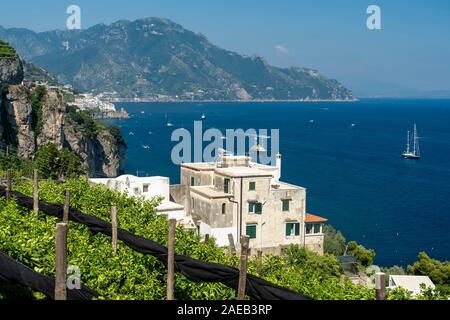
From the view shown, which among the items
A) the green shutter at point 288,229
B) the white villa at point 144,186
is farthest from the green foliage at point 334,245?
the white villa at point 144,186

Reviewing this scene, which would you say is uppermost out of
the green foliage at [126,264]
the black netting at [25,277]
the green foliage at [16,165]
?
the black netting at [25,277]

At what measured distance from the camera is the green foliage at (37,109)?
57100mm

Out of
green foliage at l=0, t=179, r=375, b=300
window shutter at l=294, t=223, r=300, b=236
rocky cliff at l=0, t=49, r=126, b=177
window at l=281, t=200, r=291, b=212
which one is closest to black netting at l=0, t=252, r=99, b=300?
green foliage at l=0, t=179, r=375, b=300

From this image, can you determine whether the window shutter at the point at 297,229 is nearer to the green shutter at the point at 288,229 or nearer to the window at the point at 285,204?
the green shutter at the point at 288,229

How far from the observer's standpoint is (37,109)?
58.8 m

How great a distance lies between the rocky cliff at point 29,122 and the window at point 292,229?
102 ft

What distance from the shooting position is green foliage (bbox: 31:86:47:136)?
5710 centimetres

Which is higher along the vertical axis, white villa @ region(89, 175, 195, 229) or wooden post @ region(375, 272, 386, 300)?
wooden post @ region(375, 272, 386, 300)

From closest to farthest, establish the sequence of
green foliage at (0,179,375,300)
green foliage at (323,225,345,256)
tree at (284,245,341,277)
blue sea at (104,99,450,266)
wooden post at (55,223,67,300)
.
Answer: wooden post at (55,223,67,300), green foliage at (0,179,375,300), tree at (284,245,341,277), green foliage at (323,225,345,256), blue sea at (104,99,450,266)

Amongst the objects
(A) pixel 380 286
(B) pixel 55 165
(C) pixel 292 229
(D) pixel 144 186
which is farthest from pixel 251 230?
(A) pixel 380 286

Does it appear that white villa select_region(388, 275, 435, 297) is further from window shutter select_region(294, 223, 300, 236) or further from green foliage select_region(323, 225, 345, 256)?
green foliage select_region(323, 225, 345, 256)

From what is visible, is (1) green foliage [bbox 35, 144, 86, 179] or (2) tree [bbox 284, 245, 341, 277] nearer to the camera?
(2) tree [bbox 284, 245, 341, 277]

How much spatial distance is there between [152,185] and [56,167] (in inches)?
479

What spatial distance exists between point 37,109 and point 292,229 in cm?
3789
